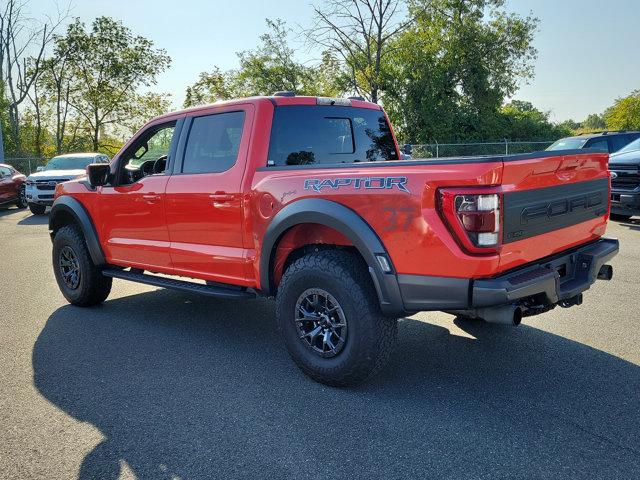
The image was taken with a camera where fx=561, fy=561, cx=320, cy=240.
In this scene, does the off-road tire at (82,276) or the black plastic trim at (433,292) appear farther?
the off-road tire at (82,276)

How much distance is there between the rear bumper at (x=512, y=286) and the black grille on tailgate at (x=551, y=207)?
8.4 inches

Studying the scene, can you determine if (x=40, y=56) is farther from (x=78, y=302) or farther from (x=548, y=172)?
(x=548, y=172)

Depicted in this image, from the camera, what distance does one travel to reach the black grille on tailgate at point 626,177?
32.6ft

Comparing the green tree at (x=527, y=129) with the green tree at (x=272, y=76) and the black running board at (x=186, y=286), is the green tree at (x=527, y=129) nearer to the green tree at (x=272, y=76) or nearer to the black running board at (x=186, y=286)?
the green tree at (x=272, y=76)

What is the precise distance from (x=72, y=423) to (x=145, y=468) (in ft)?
2.46

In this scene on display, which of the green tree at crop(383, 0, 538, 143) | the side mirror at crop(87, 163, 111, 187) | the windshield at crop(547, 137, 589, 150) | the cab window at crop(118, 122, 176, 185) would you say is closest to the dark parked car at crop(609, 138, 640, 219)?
the windshield at crop(547, 137, 589, 150)

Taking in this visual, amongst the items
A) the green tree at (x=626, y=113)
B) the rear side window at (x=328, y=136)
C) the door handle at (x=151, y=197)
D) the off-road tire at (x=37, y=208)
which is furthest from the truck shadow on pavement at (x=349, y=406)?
the green tree at (x=626, y=113)

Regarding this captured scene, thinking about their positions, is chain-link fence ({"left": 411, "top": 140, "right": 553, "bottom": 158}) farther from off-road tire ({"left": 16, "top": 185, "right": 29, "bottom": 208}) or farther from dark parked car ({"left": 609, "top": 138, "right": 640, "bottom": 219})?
off-road tire ({"left": 16, "top": 185, "right": 29, "bottom": 208})

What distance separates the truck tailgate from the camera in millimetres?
3006

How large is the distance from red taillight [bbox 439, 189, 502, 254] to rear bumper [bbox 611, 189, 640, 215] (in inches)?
326

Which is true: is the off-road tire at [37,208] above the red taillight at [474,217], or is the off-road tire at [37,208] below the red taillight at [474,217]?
below

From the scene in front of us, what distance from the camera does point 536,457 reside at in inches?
108

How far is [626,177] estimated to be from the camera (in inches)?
396

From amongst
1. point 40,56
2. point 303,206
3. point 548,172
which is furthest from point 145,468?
point 40,56
